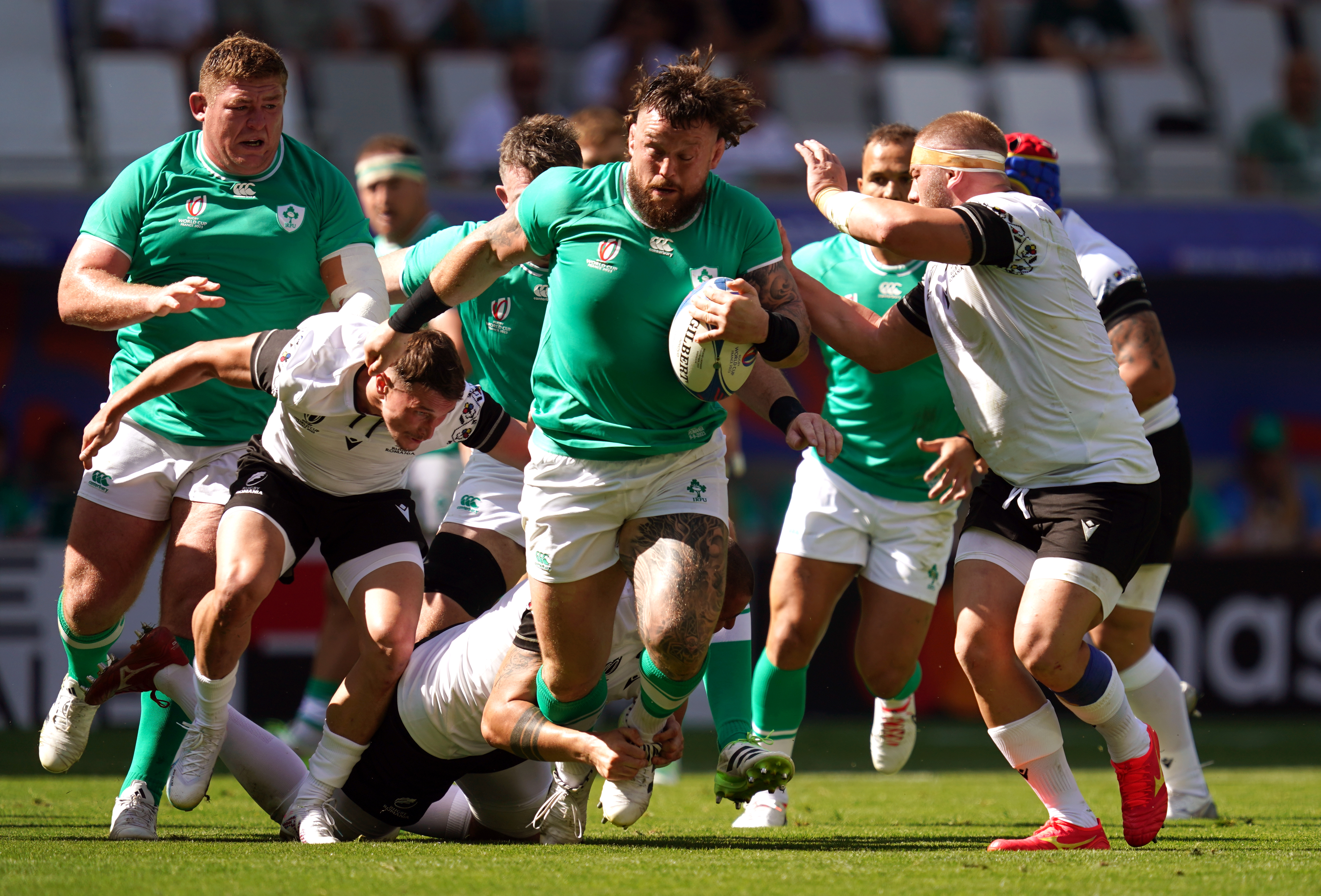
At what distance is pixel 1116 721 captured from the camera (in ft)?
17.0

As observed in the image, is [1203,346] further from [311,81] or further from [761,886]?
[761,886]

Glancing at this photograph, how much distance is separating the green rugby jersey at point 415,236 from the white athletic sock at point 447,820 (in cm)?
346

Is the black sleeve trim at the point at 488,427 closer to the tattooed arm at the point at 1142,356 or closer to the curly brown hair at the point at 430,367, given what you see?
the curly brown hair at the point at 430,367

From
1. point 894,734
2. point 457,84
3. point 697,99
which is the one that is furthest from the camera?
point 457,84

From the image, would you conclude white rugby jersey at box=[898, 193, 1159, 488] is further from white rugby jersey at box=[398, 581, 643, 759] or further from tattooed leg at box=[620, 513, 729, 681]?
white rugby jersey at box=[398, 581, 643, 759]

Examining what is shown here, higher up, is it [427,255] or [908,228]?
[908,228]

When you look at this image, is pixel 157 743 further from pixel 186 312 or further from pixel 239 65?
pixel 239 65

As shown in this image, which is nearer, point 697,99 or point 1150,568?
point 697,99

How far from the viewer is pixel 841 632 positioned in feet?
36.6

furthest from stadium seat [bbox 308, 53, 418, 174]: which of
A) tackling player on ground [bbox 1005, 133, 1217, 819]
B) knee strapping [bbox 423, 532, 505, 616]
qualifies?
tackling player on ground [bbox 1005, 133, 1217, 819]

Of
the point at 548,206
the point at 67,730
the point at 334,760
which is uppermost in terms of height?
the point at 548,206

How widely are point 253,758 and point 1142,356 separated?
3914 mm

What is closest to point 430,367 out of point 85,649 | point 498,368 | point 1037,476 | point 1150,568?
point 498,368

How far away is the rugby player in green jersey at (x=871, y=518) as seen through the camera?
21.2ft
